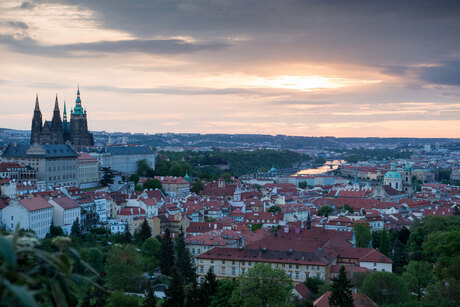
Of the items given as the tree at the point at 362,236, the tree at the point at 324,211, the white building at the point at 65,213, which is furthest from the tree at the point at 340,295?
the tree at the point at 324,211

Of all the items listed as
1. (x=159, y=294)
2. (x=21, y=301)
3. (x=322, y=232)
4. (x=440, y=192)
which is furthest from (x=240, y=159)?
(x=21, y=301)

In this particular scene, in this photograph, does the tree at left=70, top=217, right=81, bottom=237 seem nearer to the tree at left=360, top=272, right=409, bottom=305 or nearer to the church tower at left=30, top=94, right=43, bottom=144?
the tree at left=360, top=272, right=409, bottom=305

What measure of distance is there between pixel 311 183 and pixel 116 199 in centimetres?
7514

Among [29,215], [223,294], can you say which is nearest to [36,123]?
[29,215]

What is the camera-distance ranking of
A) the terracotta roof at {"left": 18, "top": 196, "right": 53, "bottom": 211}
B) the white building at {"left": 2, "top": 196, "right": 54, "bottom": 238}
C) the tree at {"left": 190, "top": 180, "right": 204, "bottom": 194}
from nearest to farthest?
1. the white building at {"left": 2, "top": 196, "right": 54, "bottom": 238}
2. the terracotta roof at {"left": 18, "top": 196, "right": 53, "bottom": 211}
3. the tree at {"left": 190, "top": 180, "right": 204, "bottom": 194}

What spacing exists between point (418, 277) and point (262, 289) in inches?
419

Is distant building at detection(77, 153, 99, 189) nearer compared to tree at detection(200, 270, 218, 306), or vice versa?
tree at detection(200, 270, 218, 306)

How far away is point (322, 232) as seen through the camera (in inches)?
1900

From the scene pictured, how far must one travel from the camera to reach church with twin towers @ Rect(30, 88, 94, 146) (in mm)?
87875

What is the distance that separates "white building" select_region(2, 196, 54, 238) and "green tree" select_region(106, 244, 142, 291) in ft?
36.0

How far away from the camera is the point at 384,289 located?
96.1 ft

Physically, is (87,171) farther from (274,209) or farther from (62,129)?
(274,209)

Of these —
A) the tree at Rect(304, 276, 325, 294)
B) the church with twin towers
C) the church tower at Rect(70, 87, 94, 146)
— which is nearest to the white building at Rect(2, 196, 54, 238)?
the tree at Rect(304, 276, 325, 294)

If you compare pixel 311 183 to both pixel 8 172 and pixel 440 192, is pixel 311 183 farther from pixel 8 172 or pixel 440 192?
pixel 8 172
